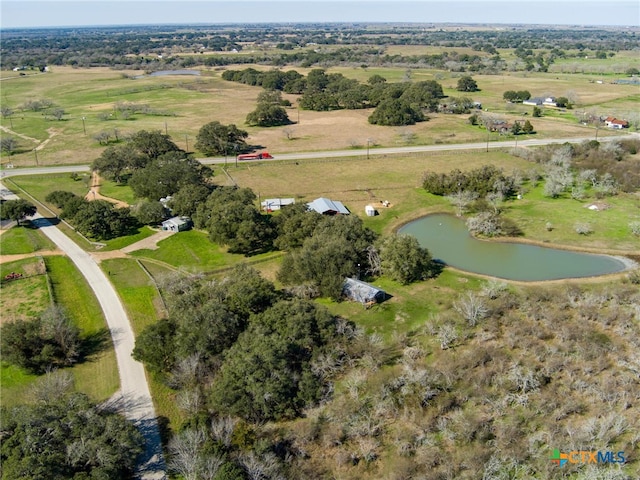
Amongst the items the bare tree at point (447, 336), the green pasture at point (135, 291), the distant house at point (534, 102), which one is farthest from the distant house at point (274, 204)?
the distant house at point (534, 102)

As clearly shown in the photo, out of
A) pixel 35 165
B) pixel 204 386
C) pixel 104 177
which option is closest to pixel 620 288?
pixel 204 386

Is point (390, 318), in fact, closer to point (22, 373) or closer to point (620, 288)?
point (620, 288)

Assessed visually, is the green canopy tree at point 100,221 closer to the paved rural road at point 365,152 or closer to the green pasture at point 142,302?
the green pasture at point 142,302

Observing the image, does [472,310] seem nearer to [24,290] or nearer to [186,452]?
[186,452]

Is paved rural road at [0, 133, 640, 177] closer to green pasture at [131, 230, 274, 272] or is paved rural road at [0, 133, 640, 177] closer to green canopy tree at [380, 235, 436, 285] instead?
green pasture at [131, 230, 274, 272]

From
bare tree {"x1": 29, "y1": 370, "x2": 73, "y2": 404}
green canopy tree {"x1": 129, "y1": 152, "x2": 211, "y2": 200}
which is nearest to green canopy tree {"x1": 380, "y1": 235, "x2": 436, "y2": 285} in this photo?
bare tree {"x1": 29, "y1": 370, "x2": 73, "y2": 404}

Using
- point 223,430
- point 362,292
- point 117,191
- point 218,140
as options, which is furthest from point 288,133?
point 223,430
